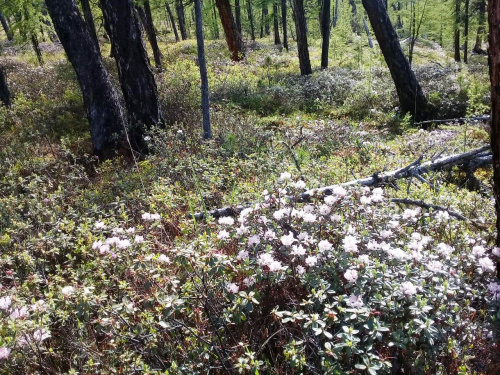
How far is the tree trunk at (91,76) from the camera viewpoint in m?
6.76

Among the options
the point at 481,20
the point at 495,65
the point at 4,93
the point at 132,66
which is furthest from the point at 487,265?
the point at 481,20

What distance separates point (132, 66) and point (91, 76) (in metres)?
0.82

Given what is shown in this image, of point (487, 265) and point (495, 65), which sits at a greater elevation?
point (495, 65)

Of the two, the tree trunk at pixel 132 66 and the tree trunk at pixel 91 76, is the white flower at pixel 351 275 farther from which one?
the tree trunk at pixel 91 76

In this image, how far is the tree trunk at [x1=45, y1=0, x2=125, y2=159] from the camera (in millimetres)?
6758

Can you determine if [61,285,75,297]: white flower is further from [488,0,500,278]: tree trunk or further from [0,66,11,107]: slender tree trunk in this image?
[0,66,11,107]: slender tree trunk

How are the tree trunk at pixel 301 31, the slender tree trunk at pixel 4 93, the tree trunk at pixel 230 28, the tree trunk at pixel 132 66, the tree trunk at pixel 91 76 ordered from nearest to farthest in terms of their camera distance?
the tree trunk at pixel 132 66 < the tree trunk at pixel 91 76 < the slender tree trunk at pixel 4 93 < the tree trunk at pixel 301 31 < the tree trunk at pixel 230 28

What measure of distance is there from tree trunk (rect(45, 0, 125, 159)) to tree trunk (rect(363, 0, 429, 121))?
23.4 feet

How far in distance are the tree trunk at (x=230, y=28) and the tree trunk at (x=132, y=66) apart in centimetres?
1077

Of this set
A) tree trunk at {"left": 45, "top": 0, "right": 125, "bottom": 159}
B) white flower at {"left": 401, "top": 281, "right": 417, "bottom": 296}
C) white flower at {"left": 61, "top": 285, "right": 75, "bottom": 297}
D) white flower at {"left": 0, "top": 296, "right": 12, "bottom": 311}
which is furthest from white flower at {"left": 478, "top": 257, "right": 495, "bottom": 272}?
tree trunk at {"left": 45, "top": 0, "right": 125, "bottom": 159}

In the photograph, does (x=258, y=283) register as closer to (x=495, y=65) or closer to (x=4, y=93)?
(x=495, y=65)

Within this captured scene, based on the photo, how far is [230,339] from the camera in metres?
2.33

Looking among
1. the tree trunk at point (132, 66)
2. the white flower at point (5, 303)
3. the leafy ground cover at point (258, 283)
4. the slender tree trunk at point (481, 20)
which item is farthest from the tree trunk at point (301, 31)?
the white flower at point (5, 303)

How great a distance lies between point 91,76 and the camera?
6906mm
